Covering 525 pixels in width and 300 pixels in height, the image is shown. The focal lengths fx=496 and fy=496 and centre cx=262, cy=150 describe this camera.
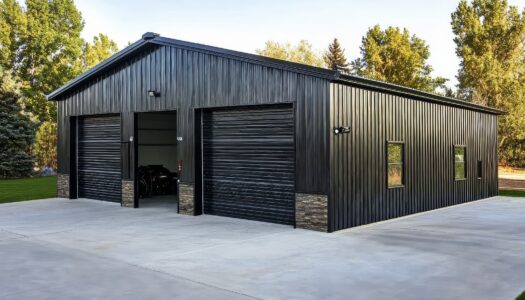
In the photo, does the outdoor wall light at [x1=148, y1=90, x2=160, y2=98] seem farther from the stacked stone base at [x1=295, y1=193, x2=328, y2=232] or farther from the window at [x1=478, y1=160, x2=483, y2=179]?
the window at [x1=478, y1=160, x2=483, y2=179]

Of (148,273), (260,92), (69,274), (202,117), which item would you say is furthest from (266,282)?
(202,117)

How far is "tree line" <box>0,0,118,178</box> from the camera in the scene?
101 feet

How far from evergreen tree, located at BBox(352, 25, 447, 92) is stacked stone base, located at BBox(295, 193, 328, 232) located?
31435mm

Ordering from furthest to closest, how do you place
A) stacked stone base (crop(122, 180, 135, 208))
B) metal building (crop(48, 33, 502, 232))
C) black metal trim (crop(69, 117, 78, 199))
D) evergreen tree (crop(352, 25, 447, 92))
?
evergreen tree (crop(352, 25, 447, 92))
black metal trim (crop(69, 117, 78, 199))
stacked stone base (crop(122, 180, 135, 208))
metal building (crop(48, 33, 502, 232))

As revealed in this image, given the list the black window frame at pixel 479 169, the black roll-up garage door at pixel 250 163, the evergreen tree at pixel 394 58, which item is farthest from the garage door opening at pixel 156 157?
the evergreen tree at pixel 394 58

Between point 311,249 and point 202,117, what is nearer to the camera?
point 311,249

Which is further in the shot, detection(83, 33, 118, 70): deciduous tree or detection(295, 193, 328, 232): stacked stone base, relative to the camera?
detection(83, 33, 118, 70): deciduous tree

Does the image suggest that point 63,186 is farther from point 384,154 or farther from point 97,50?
point 97,50

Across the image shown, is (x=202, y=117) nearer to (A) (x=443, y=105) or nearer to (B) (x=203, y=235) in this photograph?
(B) (x=203, y=235)

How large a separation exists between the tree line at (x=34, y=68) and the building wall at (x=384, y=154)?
81.3ft

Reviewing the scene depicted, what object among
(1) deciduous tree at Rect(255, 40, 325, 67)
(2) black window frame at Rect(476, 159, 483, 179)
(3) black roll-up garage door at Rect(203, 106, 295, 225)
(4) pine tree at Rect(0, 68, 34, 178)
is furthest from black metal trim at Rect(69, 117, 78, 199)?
(1) deciduous tree at Rect(255, 40, 325, 67)

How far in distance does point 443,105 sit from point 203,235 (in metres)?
9.43

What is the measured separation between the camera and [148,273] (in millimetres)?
7332

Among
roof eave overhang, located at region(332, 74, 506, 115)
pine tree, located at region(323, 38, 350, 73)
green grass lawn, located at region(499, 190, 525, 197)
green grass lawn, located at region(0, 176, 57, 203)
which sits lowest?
green grass lawn, located at region(499, 190, 525, 197)
